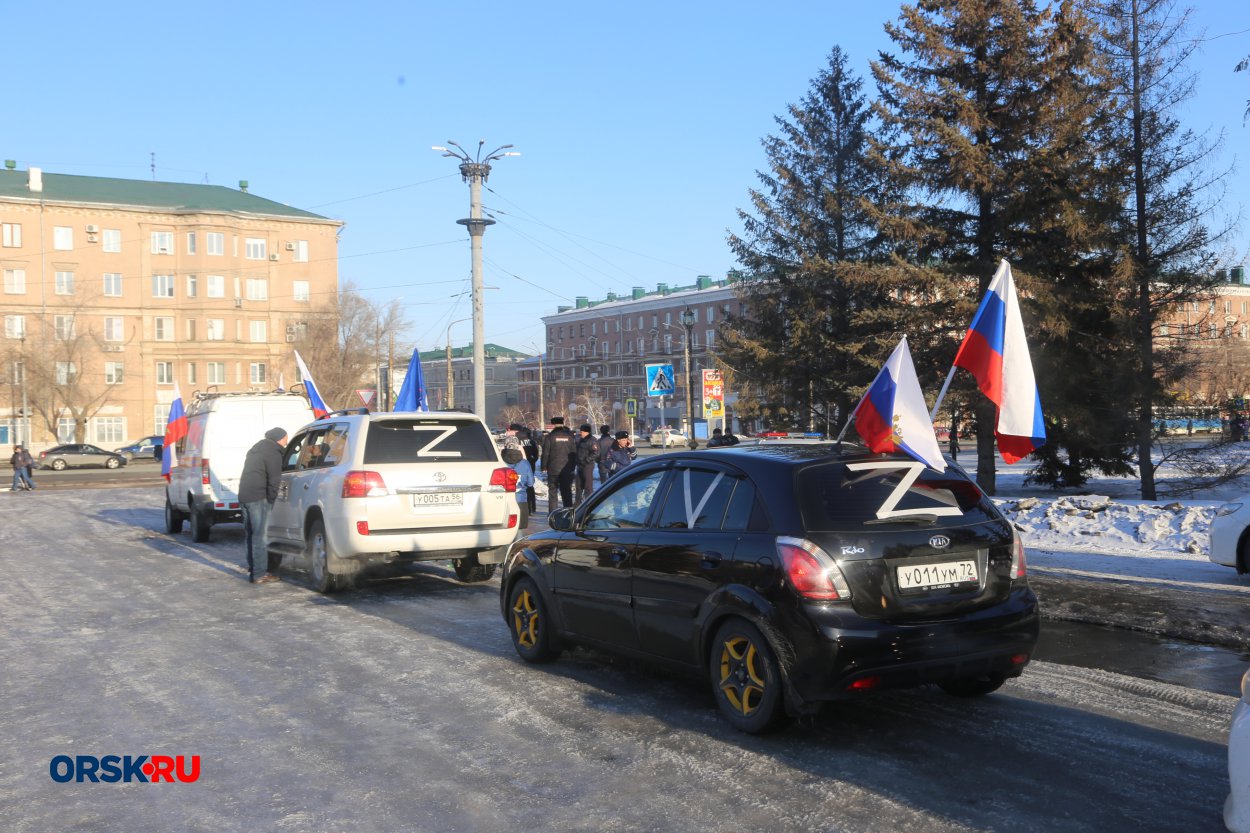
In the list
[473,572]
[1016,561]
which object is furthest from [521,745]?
[473,572]

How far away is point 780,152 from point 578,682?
24.9 meters

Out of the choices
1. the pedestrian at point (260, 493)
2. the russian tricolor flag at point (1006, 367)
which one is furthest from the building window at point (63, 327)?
the russian tricolor flag at point (1006, 367)

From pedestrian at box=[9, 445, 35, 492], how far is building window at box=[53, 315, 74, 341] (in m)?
34.6

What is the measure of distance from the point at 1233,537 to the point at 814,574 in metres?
7.45

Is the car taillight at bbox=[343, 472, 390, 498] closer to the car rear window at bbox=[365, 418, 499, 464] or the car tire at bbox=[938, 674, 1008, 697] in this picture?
the car rear window at bbox=[365, 418, 499, 464]

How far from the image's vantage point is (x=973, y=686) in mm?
6480

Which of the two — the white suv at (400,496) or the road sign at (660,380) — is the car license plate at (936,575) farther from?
the road sign at (660,380)

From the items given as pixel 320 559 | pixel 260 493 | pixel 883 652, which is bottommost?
pixel 320 559

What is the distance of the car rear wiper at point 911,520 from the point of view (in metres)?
5.74

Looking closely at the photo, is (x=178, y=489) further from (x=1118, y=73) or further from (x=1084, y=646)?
(x=1118, y=73)

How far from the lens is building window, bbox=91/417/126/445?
7544cm

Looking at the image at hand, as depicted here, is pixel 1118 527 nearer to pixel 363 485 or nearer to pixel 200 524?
pixel 363 485

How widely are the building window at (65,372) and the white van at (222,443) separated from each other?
56783 millimetres

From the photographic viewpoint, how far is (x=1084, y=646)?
26.8ft
